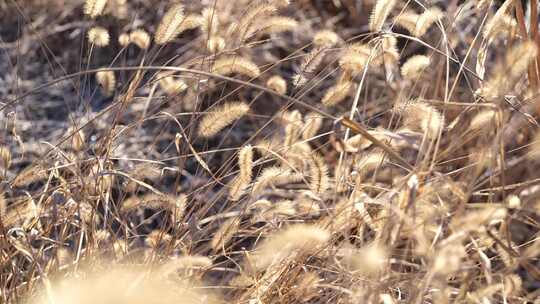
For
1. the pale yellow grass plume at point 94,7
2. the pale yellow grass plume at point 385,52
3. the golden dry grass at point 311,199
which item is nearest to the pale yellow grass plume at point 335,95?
the golden dry grass at point 311,199

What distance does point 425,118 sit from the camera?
1902 mm

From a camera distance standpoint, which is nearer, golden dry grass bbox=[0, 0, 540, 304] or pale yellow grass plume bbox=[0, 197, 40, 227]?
golden dry grass bbox=[0, 0, 540, 304]

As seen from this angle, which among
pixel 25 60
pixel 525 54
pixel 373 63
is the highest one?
pixel 525 54

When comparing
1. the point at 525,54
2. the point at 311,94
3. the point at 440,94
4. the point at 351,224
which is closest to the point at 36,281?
the point at 351,224

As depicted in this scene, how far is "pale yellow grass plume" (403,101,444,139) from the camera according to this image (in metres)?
1.79

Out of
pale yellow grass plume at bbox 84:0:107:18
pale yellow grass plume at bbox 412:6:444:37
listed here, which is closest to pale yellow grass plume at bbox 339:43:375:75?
pale yellow grass plume at bbox 412:6:444:37

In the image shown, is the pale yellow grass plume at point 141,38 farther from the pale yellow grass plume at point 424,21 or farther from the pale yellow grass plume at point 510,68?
the pale yellow grass plume at point 510,68

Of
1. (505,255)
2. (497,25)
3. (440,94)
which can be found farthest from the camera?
(440,94)

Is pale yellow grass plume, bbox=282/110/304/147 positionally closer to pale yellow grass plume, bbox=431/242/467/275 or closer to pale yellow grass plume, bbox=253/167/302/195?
pale yellow grass plume, bbox=253/167/302/195

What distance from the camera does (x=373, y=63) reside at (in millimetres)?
2398

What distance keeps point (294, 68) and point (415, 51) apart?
586 millimetres

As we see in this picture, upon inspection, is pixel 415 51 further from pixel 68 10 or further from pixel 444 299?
pixel 444 299

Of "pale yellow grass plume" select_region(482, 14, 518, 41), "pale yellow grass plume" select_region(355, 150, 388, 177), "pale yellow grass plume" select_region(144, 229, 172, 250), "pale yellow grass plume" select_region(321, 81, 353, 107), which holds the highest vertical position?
"pale yellow grass plume" select_region(482, 14, 518, 41)

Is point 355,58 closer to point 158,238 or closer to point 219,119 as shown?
point 219,119
